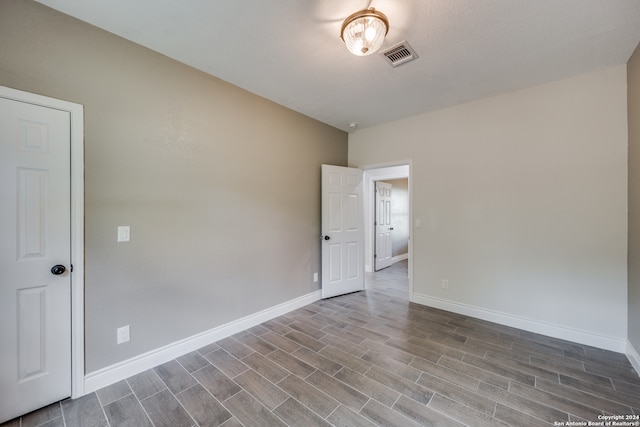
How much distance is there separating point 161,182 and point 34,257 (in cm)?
94

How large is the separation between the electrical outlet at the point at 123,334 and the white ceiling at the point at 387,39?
92.9 inches

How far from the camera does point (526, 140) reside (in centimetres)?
281

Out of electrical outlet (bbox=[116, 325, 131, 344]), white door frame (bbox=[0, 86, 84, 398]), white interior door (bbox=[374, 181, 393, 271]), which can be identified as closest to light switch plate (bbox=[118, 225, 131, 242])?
white door frame (bbox=[0, 86, 84, 398])

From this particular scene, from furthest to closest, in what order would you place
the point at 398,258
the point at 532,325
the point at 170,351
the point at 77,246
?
the point at 398,258, the point at 532,325, the point at 170,351, the point at 77,246

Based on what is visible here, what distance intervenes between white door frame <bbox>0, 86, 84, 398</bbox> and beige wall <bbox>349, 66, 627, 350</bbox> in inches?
142

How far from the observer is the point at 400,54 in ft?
7.22

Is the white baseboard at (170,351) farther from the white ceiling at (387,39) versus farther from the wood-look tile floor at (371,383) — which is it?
the white ceiling at (387,39)

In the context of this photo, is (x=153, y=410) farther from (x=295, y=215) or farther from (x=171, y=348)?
(x=295, y=215)

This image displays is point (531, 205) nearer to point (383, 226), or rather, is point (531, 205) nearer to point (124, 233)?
point (383, 226)

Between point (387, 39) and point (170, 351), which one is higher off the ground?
point (387, 39)

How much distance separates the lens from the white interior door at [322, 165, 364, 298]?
381 centimetres

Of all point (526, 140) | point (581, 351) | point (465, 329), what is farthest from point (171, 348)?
point (526, 140)

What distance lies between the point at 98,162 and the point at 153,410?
1.84m

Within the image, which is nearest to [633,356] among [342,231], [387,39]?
[342,231]
